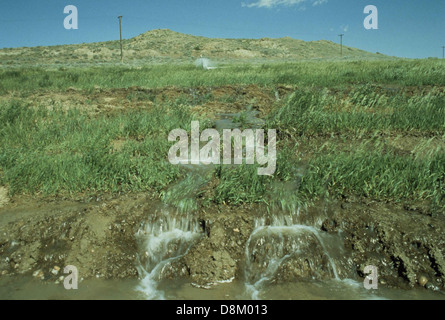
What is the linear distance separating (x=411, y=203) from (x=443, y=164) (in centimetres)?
108

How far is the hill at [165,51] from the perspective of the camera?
1789 inches

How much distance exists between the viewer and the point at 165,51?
53500 millimetres

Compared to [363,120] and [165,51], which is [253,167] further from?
[165,51]

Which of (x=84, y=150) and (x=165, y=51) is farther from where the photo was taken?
(x=165, y=51)

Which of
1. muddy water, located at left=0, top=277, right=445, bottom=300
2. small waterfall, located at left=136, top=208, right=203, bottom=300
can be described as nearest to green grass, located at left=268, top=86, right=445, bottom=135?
small waterfall, located at left=136, top=208, right=203, bottom=300

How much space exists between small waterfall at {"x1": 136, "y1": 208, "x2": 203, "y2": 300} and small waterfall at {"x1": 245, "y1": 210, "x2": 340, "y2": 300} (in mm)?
753

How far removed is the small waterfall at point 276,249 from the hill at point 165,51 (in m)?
38.9

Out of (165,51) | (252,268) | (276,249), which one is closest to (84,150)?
(252,268)

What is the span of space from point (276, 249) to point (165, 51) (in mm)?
54323

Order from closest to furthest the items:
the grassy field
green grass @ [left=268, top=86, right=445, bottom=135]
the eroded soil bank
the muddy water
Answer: the muddy water < the eroded soil bank < the grassy field < green grass @ [left=268, top=86, right=445, bottom=135]

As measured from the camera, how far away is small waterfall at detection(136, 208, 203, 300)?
3697 mm

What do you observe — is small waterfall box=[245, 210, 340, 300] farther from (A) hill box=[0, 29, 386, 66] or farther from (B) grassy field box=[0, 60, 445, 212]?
(A) hill box=[0, 29, 386, 66]

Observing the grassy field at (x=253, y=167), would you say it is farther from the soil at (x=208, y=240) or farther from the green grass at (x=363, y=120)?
the soil at (x=208, y=240)
